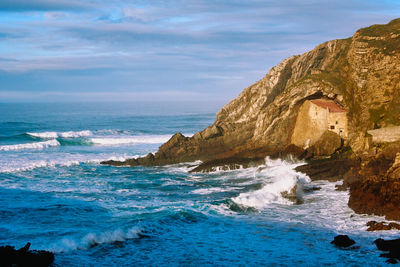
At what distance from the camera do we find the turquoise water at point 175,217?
655 inches

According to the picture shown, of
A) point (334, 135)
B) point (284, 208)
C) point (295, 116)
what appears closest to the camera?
point (284, 208)

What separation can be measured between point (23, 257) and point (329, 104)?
25972mm

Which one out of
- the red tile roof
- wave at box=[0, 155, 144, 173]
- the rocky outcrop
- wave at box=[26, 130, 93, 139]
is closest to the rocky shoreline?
the red tile roof

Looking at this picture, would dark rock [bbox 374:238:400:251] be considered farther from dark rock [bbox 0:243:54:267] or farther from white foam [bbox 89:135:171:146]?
white foam [bbox 89:135:171:146]

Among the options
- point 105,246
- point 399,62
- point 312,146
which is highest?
point 399,62

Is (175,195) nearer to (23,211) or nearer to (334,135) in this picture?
(23,211)

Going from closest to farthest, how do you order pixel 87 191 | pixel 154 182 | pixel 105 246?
pixel 105 246, pixel 87 191, pixel 154 182

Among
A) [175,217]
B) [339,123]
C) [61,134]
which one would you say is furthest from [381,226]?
[61,134]

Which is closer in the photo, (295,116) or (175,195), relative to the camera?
(175,195)

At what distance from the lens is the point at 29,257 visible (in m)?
14.7

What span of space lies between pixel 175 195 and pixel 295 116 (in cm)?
1430

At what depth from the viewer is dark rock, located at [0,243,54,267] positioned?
14.0 m

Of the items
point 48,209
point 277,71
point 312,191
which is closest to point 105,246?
point 48,209

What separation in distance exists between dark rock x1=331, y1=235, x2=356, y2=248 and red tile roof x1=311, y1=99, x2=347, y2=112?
1793 centimetres
